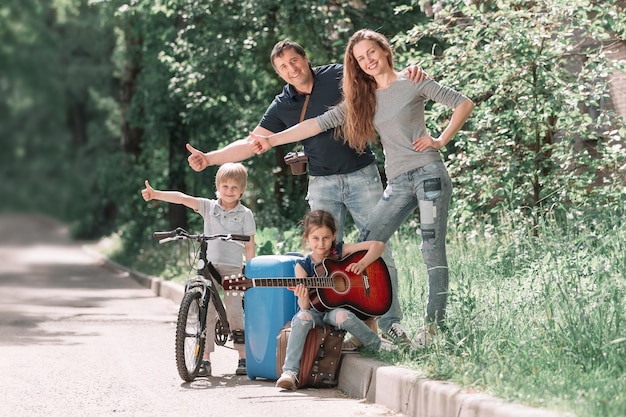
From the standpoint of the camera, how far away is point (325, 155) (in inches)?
345

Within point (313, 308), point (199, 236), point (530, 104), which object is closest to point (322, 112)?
point (199, 236)

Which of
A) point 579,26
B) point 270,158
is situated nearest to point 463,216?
point 579,26

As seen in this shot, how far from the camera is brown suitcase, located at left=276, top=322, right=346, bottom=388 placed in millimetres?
8016

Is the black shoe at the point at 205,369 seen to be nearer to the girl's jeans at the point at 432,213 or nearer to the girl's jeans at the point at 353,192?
the girl's jeans at the point at 353,192

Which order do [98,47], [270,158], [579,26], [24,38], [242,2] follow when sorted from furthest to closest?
[24,38] < [98,47] < [270,158] < [242,2] < [579,26]

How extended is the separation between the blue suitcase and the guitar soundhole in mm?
398

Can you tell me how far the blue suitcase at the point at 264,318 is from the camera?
28.0ft

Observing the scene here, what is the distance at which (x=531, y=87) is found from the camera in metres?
12.3

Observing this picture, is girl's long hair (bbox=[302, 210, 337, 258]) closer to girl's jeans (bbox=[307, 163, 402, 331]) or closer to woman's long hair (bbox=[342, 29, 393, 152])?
girl's jeans (bbox=[307, 163, 402, 331])

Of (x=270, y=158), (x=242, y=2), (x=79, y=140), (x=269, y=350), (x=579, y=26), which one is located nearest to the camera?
(x=269, y=350)

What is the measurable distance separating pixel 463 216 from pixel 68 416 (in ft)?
21.0

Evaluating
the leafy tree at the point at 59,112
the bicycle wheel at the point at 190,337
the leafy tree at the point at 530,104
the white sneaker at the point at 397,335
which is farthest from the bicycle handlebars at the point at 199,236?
the leafy tree at the point at 59,112

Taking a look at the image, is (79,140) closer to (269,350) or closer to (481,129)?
(481,129)

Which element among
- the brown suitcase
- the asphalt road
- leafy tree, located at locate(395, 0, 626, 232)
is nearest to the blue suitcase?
the asphalt road
